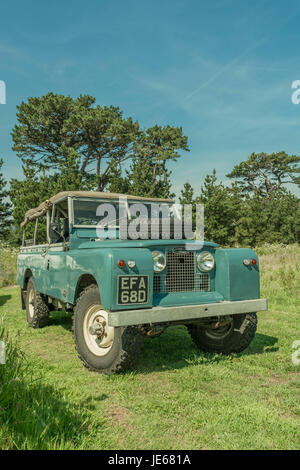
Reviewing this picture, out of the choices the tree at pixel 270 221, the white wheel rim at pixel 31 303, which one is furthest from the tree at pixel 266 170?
the white wheel rim at pixel 31 303

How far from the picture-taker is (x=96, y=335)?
399 cm

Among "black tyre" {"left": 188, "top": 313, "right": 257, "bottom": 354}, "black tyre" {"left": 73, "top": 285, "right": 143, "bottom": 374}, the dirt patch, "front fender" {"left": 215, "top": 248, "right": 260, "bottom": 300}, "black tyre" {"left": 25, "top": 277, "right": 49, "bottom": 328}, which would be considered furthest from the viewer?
"black tyre" {"left": 25, "top": 277, "right": 49, "bottom": 328}

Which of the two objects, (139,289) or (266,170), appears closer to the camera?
(139,289)

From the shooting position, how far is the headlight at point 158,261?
13.0 feet

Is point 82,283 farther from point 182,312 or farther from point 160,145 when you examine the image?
point 160,145

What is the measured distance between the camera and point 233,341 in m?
4.52

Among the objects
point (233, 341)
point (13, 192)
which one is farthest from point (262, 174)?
point (233, 341)

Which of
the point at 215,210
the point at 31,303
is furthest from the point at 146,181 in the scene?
the point at 31,303

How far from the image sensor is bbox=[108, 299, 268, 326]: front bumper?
3449mm

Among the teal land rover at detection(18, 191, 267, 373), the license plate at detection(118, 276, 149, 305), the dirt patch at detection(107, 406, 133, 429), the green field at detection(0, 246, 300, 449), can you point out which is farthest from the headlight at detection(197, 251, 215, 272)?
the dirt patch at detection(107, 406, 133, 429)

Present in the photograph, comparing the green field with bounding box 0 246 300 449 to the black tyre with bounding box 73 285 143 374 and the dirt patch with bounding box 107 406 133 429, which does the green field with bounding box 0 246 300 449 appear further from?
the black tyre with bounding box 73 285 143 374

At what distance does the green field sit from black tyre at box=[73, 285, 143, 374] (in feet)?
0.47

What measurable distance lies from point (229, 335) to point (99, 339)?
1.63 m

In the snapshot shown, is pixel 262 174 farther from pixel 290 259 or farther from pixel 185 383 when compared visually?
pixel 185 383
